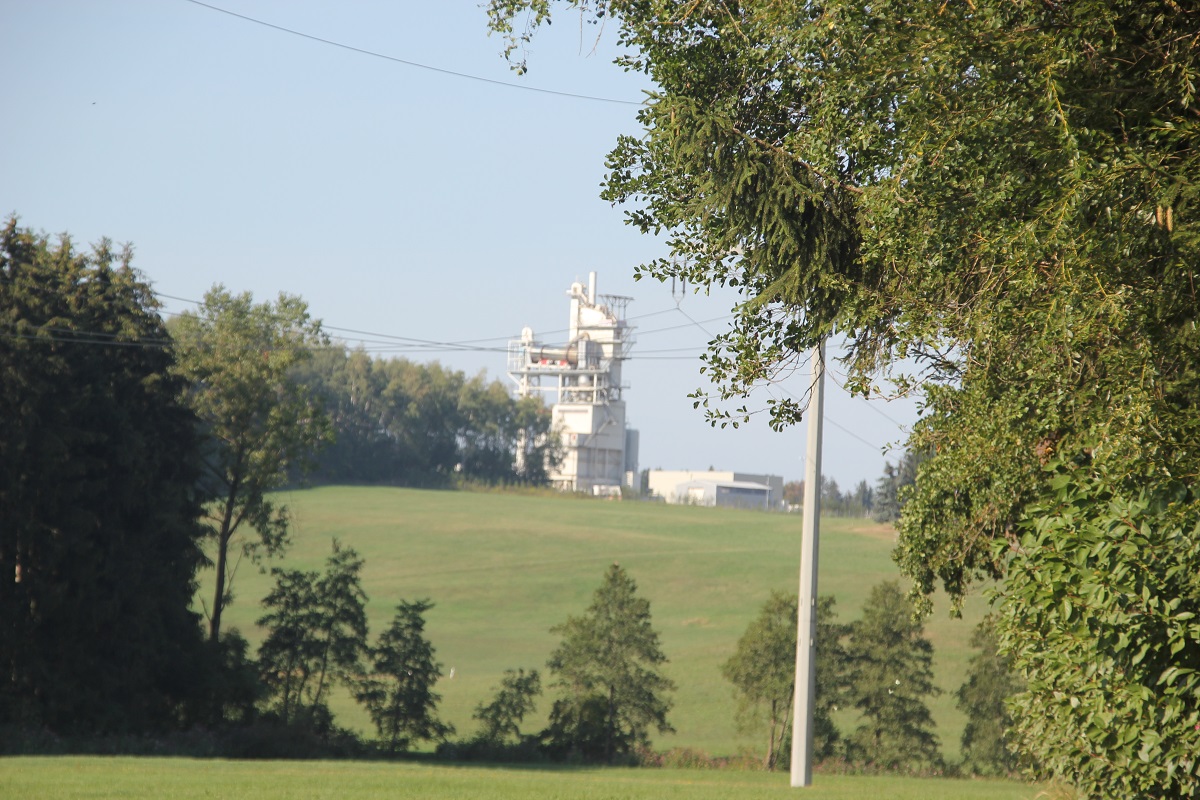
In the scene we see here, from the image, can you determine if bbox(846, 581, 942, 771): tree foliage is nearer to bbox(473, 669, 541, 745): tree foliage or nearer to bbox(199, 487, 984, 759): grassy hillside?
bbox(199, 487, 984, 759): grassy hillside

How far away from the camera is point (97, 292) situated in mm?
29422

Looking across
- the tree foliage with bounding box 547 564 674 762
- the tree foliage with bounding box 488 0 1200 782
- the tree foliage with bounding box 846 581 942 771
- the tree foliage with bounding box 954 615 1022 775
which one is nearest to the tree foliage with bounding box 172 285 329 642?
the tree foliage with bounding box 547 564 674 762

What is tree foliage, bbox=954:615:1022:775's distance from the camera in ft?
88.4

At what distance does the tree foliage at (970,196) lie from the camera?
616 cm

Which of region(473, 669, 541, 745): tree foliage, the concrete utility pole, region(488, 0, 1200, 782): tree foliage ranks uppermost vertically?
region(488, 0, 1200, 782): tree foliage

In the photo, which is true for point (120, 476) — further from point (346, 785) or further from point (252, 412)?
point (346, 785)

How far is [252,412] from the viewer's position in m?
33.5

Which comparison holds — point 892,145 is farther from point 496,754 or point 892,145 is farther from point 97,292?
point 97,292

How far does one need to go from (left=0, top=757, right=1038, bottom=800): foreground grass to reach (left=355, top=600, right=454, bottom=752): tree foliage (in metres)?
6.28

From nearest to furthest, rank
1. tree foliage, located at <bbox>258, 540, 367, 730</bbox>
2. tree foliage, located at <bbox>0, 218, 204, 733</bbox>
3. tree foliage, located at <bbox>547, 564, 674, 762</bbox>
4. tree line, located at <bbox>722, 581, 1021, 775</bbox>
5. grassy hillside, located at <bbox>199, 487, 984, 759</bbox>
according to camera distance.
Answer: tree foliage, located at <bbox>0, 218, 204, 733</bbox> → tree line, located at <bbox>722, 581, 1021, 775</bbox> → tree foliage, located at <bbox>547, 564, 674, 762</bbox> → tree foliage, located at <bbox>258, 540, 367, 730</bbox> → grassy hillside, located at <bbox>199, 487, 984, 759</bbox>

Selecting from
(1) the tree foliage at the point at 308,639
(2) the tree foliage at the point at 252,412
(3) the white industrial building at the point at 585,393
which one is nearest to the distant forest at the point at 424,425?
(3) the white industrial building at the point at 585,393

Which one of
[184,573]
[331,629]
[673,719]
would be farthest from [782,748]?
[184,573]

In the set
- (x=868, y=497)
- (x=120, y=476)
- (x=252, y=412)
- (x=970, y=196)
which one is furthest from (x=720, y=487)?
(x=970, y=196)

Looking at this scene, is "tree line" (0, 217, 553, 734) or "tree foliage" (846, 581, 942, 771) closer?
"tree line" (0, 217, 553, 734)
